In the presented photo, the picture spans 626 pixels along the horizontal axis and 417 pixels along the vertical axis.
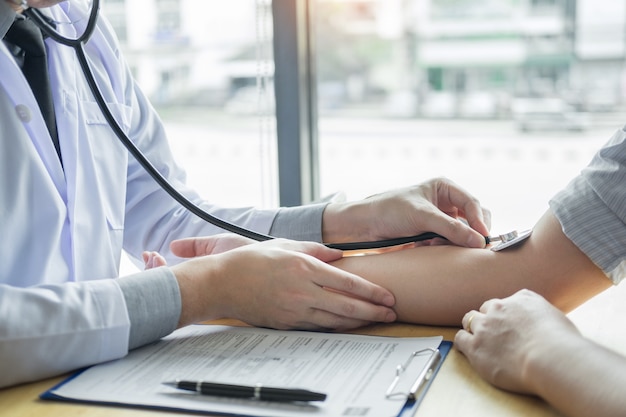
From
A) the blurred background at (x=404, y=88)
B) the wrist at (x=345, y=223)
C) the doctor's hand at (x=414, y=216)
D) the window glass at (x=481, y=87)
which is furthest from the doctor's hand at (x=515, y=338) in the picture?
the window glass at (x=481, y=87)

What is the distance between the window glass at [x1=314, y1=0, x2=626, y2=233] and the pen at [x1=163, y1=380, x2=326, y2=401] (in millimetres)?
1219

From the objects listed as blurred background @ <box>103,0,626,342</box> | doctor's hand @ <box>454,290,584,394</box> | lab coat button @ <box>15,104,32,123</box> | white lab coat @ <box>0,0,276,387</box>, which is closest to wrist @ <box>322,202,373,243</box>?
white lab coat @ <box>0,0,276,387</box>

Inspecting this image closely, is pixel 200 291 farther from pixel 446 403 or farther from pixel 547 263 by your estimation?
pixel 547 263

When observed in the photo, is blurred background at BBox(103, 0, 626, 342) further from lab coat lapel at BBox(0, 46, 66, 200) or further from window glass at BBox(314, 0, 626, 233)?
lab coat lapel at BBox(0, 46, 66, 200)

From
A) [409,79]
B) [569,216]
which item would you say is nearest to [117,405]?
[569,216]

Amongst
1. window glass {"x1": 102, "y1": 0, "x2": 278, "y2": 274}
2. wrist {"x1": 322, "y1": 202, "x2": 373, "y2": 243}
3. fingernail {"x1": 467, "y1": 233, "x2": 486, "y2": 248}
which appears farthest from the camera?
window glass {"x1": 102, "y1": 0, "x2": 278, "y2": 274}

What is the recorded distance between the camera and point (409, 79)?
1934mm

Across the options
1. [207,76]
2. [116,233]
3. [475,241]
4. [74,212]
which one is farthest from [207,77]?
[475,241]

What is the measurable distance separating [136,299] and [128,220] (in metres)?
0.50

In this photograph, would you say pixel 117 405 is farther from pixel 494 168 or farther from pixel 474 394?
pixel 494 168

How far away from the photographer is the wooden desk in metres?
0.75

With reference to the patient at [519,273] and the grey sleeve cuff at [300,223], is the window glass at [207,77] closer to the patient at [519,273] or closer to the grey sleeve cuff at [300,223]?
the grey sleeve cuff at [300,223]

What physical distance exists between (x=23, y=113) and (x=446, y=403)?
0.69 metres

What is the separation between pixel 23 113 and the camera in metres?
1.05
